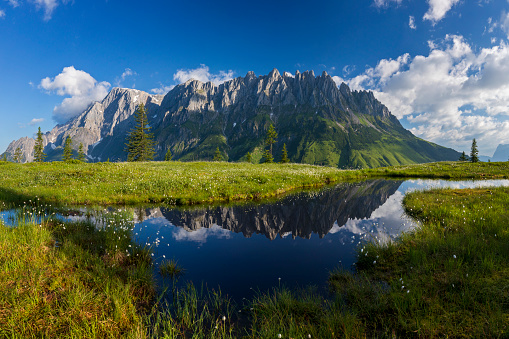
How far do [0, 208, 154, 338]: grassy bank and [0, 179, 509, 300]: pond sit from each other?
1.17 meters

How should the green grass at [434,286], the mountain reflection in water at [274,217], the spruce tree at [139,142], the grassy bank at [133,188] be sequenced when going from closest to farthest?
the green grass at [434,286] < the mountain reflection in water at [274,217] < the grassy bank at [133,188] < the spruce tree at [139,142]

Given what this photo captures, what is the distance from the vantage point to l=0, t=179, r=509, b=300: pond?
655cm

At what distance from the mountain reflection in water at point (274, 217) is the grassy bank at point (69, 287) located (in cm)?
372

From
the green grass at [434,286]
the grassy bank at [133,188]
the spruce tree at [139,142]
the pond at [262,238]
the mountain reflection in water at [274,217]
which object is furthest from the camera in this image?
the spruce tree at [139,142]

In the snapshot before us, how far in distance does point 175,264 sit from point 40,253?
3.82 m

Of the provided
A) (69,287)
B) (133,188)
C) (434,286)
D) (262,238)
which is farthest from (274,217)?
(133,188)

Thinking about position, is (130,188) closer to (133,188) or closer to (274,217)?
(133,188)

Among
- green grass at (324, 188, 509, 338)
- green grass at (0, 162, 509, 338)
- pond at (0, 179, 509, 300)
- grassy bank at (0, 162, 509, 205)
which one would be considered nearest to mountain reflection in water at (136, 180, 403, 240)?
pond at (0, 179, 509, 300)

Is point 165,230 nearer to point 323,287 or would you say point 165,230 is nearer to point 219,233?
point 219,233

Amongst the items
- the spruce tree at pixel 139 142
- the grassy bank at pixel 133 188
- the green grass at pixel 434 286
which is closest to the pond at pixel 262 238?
the green grass at pixel 434 286

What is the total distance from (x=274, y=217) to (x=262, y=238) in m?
3.30

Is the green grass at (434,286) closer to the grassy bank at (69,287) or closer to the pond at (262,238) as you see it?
the pond at (262,238)

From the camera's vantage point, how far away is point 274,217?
12.9 metres

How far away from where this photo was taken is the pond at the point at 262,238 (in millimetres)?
6547
